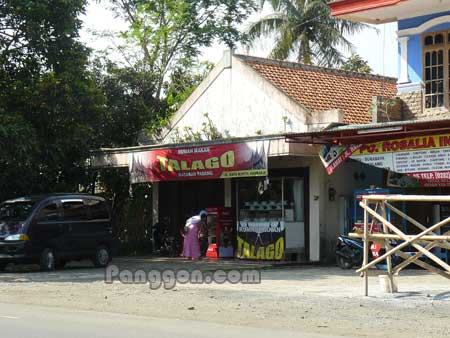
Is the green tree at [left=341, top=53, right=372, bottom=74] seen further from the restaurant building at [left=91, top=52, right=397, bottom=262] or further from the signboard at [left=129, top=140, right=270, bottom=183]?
the signboard at [left=129, top=140, right=270, bottom=183]

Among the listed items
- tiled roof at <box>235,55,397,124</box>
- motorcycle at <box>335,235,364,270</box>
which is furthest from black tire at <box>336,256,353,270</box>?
tiled roof at <box>235,55,397,124</box>

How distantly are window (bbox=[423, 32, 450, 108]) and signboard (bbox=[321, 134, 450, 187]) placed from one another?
7.23 ft

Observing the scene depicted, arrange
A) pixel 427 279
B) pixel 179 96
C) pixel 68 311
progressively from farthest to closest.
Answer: pixel 179 96 → pixel 427 279 → pixel 68 311

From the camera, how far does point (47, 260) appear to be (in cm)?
2059

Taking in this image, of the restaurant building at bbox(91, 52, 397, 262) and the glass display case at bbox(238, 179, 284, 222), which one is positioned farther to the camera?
the glass display case at bbox(238, 179, 284, 222)

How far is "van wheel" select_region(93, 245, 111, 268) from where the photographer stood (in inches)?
869

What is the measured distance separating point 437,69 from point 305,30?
848 inches

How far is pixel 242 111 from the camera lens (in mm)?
24359

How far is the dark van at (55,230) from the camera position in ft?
65.6

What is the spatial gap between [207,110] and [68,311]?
13.3m

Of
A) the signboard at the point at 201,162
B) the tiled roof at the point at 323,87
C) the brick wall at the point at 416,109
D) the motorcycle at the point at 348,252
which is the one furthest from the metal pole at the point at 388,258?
the tiled roof at the point at 323,87

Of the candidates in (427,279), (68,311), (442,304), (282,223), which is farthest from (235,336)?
(282,223)

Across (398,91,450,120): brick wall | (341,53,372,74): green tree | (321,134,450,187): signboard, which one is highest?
(341,53,372,74): green tree

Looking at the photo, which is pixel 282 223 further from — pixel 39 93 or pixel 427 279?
pixel 39 93
